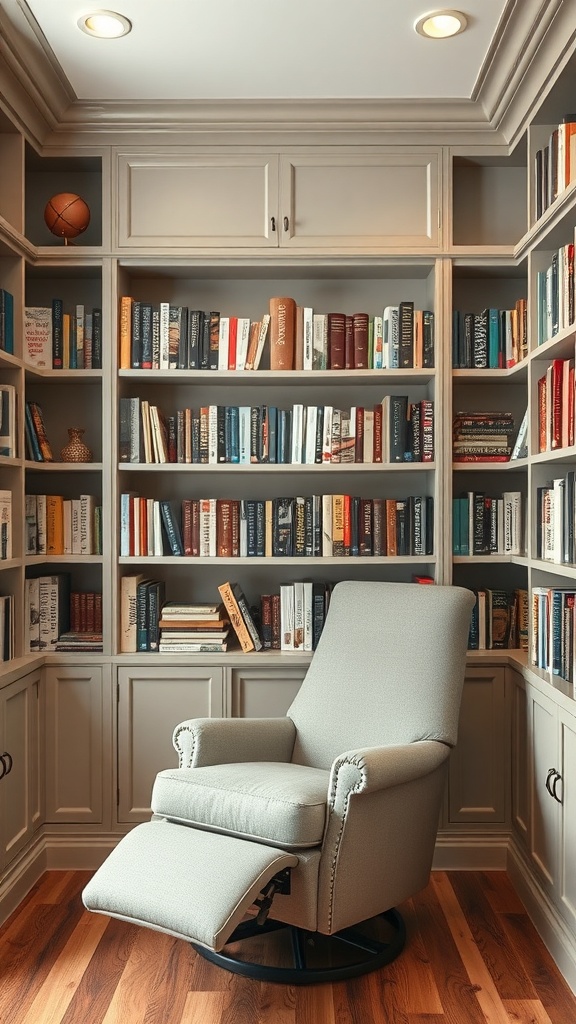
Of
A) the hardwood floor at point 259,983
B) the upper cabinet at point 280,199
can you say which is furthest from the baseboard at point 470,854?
the upper cabinet at point 280,199

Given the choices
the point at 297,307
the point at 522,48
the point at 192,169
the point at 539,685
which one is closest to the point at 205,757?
the point at 539,685

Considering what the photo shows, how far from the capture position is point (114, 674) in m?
3.30

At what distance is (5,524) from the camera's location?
3.02m

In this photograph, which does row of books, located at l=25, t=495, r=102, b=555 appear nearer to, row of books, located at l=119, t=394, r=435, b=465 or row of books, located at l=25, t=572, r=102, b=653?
row of books, located at l=25, t=572, r=102, b=653

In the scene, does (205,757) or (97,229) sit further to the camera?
(97,229)

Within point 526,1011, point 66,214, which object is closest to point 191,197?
point 66,214

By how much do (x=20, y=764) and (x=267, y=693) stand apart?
35.1 inches

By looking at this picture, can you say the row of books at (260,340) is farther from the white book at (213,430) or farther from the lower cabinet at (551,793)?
the lower cabinet at (551,793)

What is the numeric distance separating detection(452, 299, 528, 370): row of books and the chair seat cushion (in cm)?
162

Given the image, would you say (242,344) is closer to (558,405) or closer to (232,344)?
(232,344)

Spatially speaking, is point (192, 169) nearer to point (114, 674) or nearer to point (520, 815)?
point (114, 674)

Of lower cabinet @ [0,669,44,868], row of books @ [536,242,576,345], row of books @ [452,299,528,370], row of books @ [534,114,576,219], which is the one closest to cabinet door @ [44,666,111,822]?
lower cabinet @ [0,669,44,868]

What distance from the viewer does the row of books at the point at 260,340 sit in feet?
10.9

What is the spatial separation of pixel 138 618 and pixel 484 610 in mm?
1286
